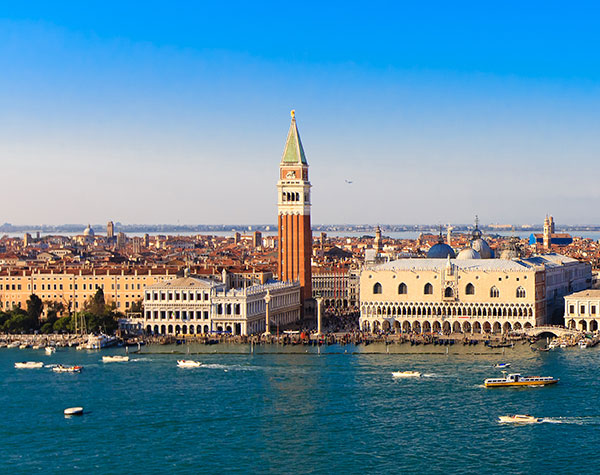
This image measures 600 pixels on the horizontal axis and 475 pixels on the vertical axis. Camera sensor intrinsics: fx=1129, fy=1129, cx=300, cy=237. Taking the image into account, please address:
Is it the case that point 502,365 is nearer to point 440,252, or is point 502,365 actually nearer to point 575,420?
point 575,420

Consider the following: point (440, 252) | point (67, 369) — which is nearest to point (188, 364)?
point (67, 369)

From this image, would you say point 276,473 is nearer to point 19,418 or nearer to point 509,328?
point 19,418

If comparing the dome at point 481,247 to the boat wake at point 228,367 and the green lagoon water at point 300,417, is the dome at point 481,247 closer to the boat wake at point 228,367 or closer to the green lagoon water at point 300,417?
the green lagoon water at point 300,417

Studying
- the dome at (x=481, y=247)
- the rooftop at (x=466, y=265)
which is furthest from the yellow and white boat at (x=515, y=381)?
the dome at (x=481, y=247)

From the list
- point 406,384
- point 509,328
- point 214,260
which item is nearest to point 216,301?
point 509,328

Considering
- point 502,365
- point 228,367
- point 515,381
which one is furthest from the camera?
point 228,367

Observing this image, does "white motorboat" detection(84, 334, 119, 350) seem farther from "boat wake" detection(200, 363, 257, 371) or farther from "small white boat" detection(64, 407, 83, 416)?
"small white boat" detection(64, 407, 83, 416)

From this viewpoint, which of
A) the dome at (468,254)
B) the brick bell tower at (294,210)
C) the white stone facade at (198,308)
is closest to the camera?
the white stone facade at (198,308)
